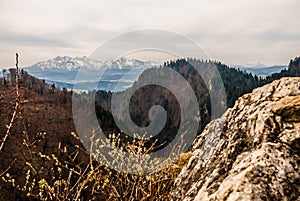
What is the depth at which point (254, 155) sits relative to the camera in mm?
2625

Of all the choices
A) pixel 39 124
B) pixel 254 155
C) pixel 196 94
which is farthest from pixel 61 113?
pixel 254 155

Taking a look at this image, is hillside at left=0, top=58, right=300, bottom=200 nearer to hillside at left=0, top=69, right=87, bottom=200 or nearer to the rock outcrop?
hillside at left=0, top=69, right=87, bottom=200

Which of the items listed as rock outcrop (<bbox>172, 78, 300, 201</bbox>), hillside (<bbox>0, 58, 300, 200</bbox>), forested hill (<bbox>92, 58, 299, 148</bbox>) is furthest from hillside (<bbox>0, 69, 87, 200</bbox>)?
rock outcrop (<bbox>172, 78, 300, 201</bbox>)

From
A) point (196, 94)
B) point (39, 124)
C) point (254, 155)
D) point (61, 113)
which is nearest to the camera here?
point (254, 155)

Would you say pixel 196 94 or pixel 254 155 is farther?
pixel 196 94

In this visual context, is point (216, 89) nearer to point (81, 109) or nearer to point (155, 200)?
point (81, 109)

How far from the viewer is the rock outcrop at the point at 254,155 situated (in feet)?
7.66

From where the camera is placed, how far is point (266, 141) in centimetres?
281

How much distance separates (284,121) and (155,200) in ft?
6.68

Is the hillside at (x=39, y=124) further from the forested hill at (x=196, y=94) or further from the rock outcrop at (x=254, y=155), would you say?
the rock outcrop at (x=254, y=155)

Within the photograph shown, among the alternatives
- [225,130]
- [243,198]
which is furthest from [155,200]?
[243,198]

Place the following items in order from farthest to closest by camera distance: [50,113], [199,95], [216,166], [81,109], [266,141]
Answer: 1. [199,95]
2. [81,109]
3. [50,113]
4. [216,166]
5. [266,141]

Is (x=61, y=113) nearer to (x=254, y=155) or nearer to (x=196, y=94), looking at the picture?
(x=196, y=94)

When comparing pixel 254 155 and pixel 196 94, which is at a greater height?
pixel 254 155
